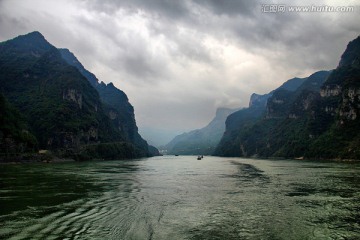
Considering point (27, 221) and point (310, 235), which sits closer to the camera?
point (310, 235)

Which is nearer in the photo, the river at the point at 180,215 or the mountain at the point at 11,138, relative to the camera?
→ the river at the point at 180,215

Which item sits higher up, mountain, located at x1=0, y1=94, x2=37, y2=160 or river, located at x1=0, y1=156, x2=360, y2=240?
mountain, located at x1=0, y1=94, x2=37, y2=160

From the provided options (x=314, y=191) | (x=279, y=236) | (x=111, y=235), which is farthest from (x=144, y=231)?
(x=314, y=191)

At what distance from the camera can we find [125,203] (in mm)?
37031

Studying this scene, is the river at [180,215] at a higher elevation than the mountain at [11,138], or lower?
lower

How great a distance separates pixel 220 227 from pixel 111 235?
8.59 m

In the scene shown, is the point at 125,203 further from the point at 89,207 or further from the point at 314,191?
the point at 314,191

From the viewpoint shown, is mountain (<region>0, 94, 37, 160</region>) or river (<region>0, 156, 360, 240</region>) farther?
mountain (<region>0, 94, 37, 160</region>)

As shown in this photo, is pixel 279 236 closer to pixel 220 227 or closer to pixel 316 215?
pixel 220 227

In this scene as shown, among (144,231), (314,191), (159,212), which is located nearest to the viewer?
(144,231)

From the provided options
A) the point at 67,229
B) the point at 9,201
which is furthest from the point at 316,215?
the point at 9,201

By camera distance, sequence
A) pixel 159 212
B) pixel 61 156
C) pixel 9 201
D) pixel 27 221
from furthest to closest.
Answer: pixel 61 156
pixel 9 201
pixel 159 212
pixel 27 221

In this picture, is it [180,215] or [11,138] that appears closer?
[180,215]

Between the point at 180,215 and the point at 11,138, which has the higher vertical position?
the point at 11,138
